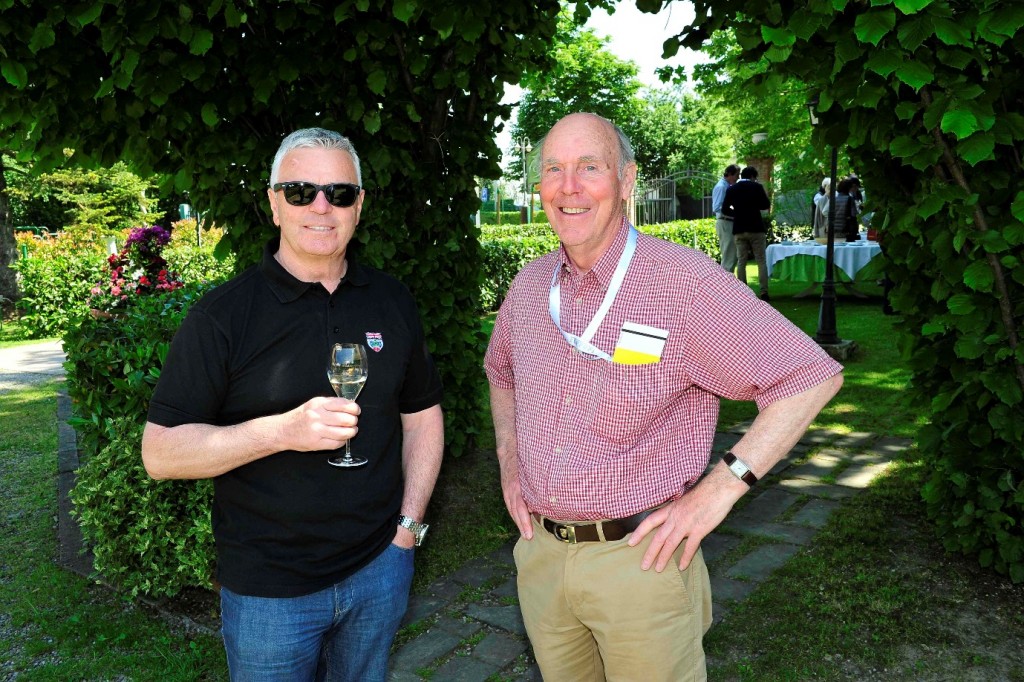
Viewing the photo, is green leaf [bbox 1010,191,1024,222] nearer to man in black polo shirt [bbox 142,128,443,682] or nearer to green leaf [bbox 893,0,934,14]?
green leaf [bbox 893,0,934,14]

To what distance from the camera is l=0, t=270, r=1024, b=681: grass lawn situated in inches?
141

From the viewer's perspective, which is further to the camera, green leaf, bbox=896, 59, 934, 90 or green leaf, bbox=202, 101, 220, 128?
green leaf, bbox=202, 101, 220, 128

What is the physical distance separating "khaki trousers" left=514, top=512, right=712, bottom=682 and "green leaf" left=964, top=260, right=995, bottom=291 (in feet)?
7.35

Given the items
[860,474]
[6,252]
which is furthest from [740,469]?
[6,252]

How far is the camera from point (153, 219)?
28.3 meters

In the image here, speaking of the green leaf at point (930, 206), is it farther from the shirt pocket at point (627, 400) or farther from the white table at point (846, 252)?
the white table at point (846, 252)

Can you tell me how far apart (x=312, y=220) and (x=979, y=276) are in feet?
10.1

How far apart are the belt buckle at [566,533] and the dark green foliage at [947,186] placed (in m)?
2.30

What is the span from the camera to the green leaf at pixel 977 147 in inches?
130

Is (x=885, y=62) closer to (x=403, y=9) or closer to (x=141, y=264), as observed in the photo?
(x=403, y=9)

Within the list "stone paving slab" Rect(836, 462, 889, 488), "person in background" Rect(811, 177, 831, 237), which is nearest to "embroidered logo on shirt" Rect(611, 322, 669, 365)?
"stone paving slab" Rect(836, 462, 889, 488)

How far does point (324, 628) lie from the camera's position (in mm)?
2238

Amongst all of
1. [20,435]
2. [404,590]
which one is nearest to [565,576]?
[404,590]

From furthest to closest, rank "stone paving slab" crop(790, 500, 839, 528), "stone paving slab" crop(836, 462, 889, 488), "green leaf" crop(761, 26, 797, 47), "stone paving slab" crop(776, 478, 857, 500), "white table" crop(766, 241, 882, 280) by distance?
"white table" crop(766, 241, 882, 280), "stone paving slab" crop(836, 462, 889, 488), "stone paving slab" crop(776, 478, 857, 500), "stone paving slab" crop(790, 500, 839, 528), "green leaf" crop(761, 26, 797, 47)
